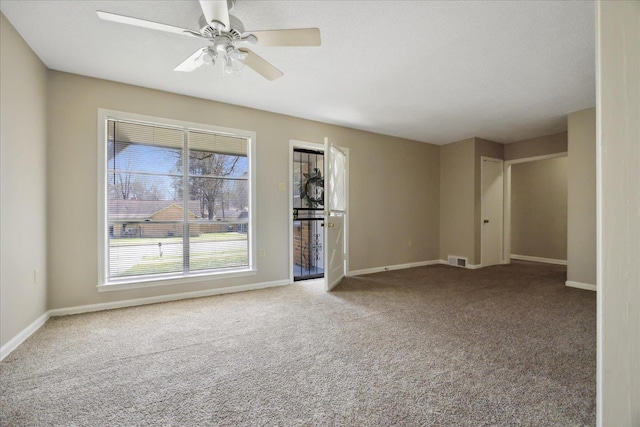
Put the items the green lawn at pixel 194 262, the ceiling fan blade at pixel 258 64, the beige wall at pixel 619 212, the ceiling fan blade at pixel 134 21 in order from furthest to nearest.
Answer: the green lawn at pixel 194 262, the ceiling fan blade at pixel 258 64, the ceiling fan blade at pixel 134 21, the beige wall at pixel 619 212

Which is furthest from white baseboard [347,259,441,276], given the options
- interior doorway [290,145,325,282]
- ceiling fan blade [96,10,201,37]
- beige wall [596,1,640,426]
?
beige wall [596,1,640,426]

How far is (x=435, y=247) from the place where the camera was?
6.06 metres

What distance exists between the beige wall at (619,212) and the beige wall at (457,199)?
16.9ft

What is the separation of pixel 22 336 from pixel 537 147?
298 inches

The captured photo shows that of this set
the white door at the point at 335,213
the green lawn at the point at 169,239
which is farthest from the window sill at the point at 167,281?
the white door at the point at 335,213

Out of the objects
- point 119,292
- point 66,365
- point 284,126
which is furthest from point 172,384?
point 284,126

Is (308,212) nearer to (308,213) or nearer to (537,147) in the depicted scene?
(308,213)

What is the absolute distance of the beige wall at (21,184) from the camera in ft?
7.04

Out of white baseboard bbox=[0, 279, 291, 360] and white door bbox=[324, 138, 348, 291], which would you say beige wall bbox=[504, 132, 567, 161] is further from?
white baseboard bbox=[0, 279, 291, 360]

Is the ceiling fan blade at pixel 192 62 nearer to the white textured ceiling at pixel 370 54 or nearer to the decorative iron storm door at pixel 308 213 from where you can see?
the white textured ceiling at pixel 370 54

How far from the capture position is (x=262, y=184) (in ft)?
13.3

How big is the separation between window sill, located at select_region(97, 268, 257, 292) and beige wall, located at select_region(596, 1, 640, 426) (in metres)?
3.65

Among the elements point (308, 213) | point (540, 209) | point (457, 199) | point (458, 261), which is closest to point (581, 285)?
point (458, 261)

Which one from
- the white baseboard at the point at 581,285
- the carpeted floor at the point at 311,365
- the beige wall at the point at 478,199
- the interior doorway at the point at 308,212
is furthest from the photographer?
the beige wall at the point at 478,199
